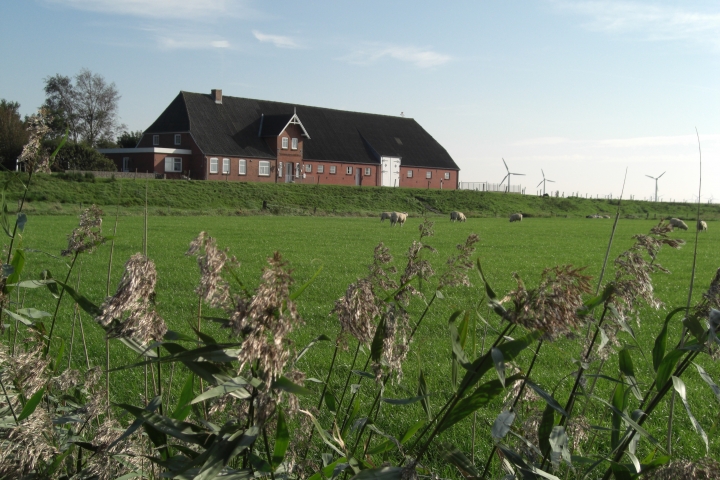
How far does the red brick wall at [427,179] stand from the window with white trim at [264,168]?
19436 mm

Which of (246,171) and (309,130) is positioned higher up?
(309,130)

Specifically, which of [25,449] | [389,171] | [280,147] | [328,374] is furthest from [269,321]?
[389,171]

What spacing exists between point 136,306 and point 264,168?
233 feet

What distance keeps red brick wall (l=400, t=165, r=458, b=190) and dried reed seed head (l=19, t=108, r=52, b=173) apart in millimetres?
81050

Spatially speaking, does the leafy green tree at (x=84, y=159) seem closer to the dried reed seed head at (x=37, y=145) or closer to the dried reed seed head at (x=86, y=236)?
the dried reed seed head at (x=37, y=145)

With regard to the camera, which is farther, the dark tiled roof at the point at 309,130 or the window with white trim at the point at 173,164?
the dark tiled roof at the point at 309,130

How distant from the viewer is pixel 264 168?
71562mm

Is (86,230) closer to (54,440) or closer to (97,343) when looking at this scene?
(54,440)

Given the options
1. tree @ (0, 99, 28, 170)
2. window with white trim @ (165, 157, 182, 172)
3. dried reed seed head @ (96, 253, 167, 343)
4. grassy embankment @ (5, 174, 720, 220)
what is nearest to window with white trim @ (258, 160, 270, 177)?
grassy embankment @ (5, 174, 720, 220)

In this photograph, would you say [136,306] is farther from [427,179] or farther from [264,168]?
[427,179]

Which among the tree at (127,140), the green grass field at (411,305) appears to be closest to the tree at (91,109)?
the tree at (127,140)

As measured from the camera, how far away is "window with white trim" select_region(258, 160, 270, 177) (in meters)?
71.2

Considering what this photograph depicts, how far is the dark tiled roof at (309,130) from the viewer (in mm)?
69812

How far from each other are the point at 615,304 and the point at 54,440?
226 centimetres
